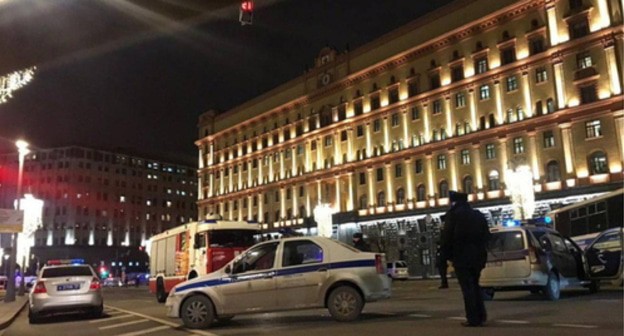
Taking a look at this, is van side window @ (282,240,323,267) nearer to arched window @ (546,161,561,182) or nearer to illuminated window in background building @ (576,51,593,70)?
arched window @ (546,161,561,182)

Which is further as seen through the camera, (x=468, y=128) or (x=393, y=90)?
(x=393, y=90)

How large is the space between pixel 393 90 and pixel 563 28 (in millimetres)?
19167

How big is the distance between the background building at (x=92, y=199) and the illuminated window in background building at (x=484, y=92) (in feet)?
276

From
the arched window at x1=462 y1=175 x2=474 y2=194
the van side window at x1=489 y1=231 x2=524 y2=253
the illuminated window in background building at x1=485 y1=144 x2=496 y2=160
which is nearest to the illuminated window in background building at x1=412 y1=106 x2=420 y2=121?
the arched window at x1=462 y1=175 x2=474 y2=194

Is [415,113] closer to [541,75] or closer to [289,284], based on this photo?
[541,75]

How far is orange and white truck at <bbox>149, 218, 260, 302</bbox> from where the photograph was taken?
19.0m

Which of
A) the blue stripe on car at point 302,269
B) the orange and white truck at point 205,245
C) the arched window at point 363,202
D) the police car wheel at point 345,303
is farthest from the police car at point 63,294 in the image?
the arched window at point 363,202

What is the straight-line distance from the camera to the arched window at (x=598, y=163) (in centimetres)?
4100

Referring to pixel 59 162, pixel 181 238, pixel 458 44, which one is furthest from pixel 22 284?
pixel 59 162

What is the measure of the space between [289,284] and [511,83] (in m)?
43.6

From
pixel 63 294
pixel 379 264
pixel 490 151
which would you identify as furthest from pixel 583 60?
pixel 63 294

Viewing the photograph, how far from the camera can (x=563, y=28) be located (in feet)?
149

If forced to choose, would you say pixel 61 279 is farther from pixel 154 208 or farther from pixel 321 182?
pixel 154 208

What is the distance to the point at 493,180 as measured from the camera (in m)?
48.8
